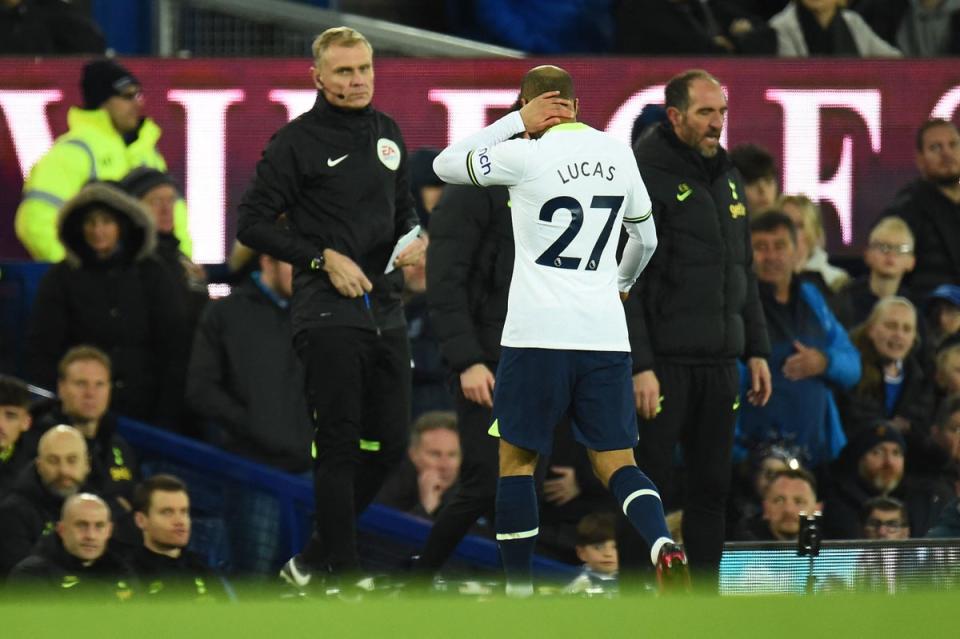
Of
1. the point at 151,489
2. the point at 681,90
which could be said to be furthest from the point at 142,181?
the point at 681,90

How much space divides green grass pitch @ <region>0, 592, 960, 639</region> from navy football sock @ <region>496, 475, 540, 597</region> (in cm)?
278

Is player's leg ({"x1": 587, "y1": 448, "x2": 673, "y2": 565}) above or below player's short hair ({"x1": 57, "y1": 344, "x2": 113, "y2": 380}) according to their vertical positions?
below

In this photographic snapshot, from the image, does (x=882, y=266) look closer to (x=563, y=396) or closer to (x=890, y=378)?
(x=890, y=378)

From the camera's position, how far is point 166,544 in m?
10.1

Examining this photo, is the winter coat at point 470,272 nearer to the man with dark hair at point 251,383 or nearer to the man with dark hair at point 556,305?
the man with dark hair at point 556,305

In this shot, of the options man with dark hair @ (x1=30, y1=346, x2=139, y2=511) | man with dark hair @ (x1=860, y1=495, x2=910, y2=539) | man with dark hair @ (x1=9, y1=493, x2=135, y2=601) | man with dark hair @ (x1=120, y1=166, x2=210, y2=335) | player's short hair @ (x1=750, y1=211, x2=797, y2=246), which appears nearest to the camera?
man with dark hair @ (x1=9, y1=493, x2=135, y2=601)

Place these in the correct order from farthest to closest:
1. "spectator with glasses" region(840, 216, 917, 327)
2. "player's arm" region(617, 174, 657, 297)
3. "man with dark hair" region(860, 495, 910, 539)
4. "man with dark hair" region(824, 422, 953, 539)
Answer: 1. "spectator with glasses" region(840, 216, 917, 327)
2. "man with dark hair" region(824, 422, 953, 539)
3. "man with dark hair" region(860, 495, 910, 539)
4. "player's arm" region(617, 174, 657, 297)

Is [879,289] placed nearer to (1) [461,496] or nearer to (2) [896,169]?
(2) [896,169]

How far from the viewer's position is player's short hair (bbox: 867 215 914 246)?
40.6ft

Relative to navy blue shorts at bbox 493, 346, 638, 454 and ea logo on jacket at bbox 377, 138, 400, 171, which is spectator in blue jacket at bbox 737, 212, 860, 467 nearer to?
ea logo on jacket at bbox 377, 138, 400, 171

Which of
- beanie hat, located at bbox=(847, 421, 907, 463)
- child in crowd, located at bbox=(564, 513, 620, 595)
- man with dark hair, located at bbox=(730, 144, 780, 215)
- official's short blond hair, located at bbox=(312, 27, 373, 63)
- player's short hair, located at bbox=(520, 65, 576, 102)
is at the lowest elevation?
child in crowd, located at bbox=(564, 513, 620, 595)

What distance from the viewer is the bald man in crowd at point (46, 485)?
10148mm

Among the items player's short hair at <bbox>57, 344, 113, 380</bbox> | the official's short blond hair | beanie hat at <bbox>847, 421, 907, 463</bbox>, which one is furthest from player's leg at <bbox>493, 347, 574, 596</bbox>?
beanie hat at <bbox>847, 421, 907, 463</bbox>

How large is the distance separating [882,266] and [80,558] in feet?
15.6
